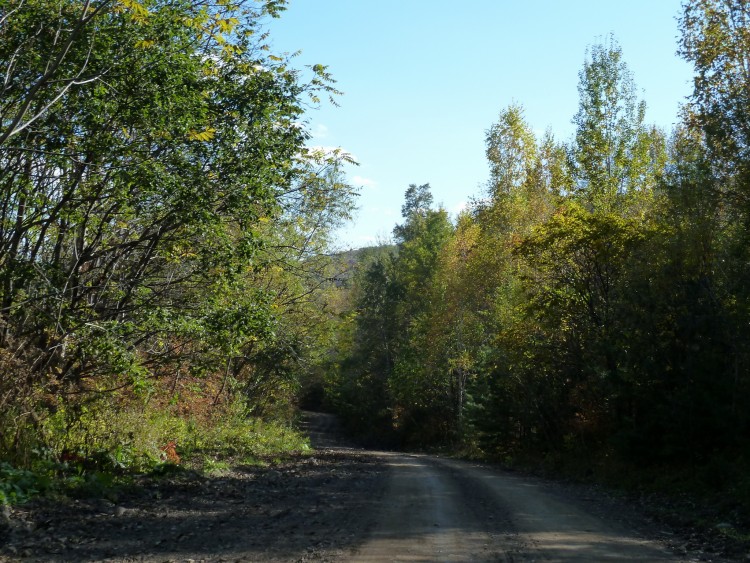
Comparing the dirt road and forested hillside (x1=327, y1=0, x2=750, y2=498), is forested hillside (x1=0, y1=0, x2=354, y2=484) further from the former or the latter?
forested hillside (x1=327, y1=0, x2=750, y2=498)

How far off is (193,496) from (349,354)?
4321cm

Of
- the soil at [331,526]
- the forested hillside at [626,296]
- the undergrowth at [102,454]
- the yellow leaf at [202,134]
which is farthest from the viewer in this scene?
the forested hillside at [626,296]

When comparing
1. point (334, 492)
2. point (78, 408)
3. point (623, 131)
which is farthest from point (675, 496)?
point (623, 131)

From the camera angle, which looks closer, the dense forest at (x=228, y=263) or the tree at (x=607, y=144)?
the dense forest at (x=228, y=263)

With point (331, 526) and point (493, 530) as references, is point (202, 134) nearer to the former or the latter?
point (331, 526)

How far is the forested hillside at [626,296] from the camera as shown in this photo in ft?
49.7

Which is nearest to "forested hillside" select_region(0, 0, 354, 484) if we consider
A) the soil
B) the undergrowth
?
the undergrowth

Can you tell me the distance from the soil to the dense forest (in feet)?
6.79

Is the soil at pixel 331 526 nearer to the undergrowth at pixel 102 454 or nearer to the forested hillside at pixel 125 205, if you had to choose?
the undergrowth at pixel 102 454

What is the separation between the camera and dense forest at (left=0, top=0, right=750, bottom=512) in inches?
441

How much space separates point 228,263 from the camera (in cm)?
1301

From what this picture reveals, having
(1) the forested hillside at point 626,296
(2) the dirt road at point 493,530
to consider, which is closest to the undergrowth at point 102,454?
(2) the dirt road at point 493,530

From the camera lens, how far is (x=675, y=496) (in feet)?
44.5

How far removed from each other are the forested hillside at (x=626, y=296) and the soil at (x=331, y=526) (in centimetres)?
348
